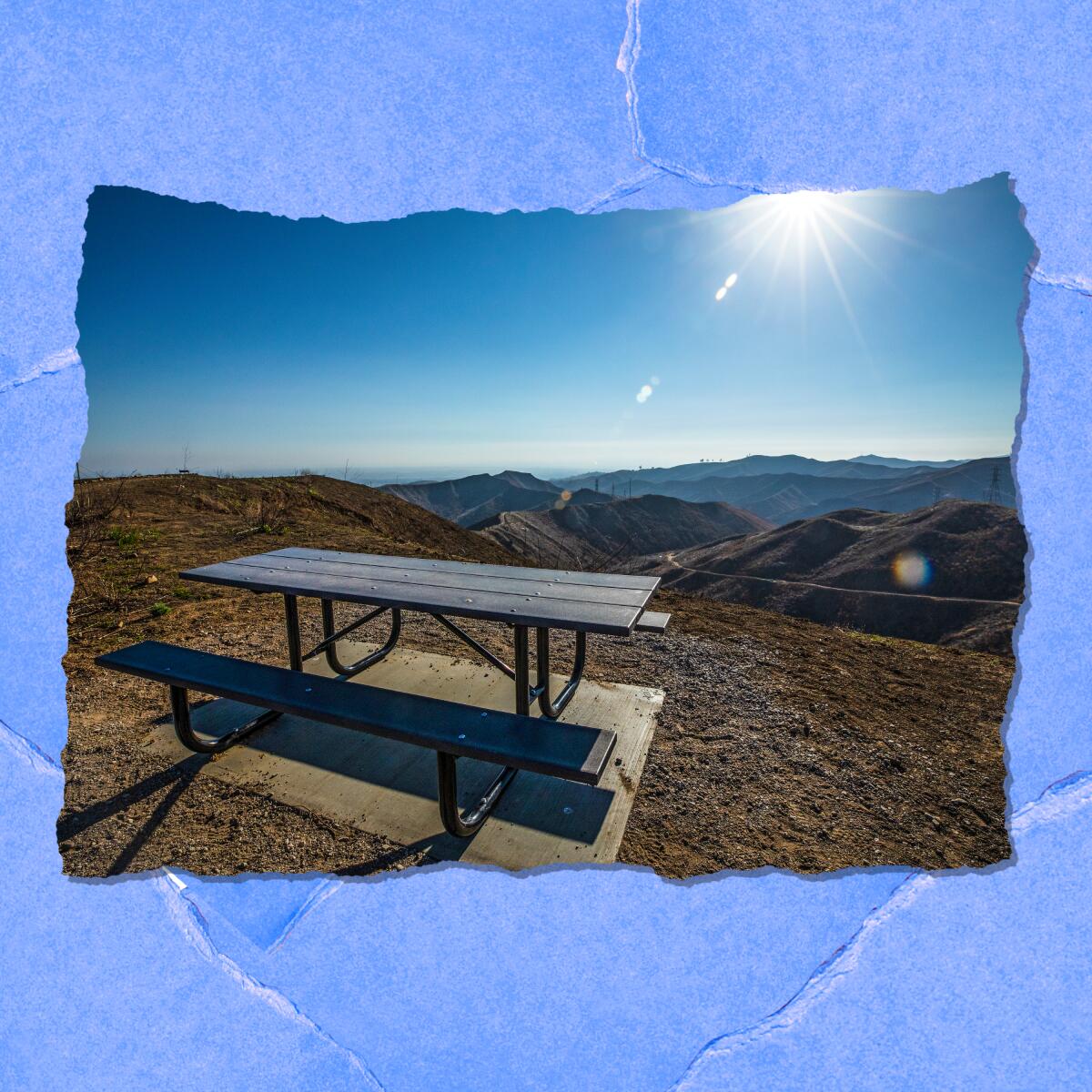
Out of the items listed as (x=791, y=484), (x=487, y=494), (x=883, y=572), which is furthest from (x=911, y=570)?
(x=791, y=484)

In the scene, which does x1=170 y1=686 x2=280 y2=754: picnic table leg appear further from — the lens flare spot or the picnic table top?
the lens flare spot

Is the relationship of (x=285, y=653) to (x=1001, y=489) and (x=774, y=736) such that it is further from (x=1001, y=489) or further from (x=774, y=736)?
(x=1001, y=489)

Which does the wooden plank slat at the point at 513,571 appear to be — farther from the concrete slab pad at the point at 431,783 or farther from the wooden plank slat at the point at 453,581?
the concrete slab pad at the point at 431,783

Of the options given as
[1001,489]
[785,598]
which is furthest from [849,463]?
[785,598]

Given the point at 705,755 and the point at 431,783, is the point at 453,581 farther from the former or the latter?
the point at 705,755

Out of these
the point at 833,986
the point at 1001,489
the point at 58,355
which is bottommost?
the point at 1001,489

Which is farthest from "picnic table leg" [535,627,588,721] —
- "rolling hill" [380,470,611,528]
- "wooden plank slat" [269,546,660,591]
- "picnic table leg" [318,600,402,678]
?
"rolling hill" [380,470,611,528]
